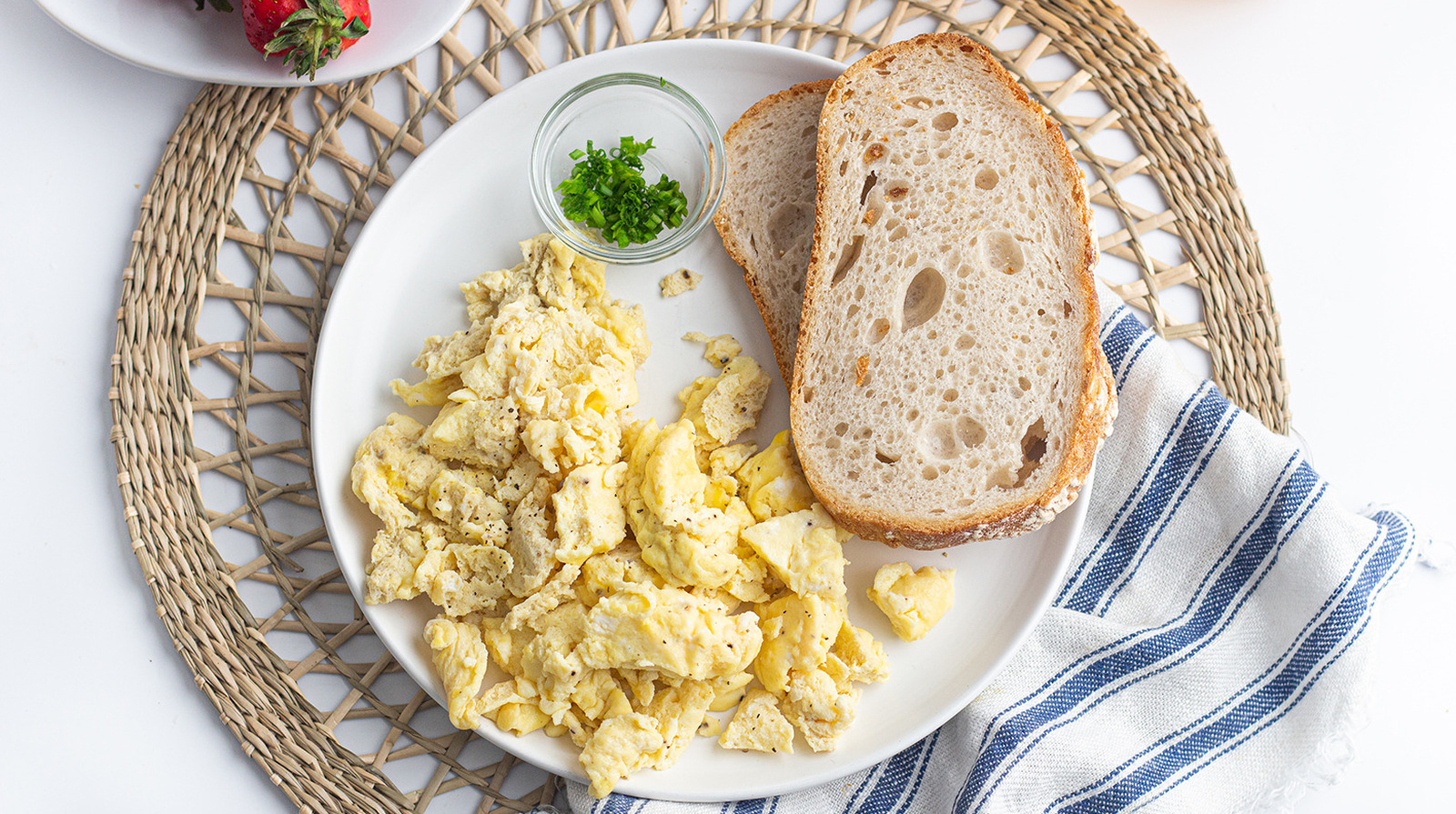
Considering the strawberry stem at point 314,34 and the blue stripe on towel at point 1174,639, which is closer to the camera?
the strawberry stem at point 314,34

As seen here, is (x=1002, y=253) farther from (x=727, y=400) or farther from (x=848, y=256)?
(x=727, y=400)

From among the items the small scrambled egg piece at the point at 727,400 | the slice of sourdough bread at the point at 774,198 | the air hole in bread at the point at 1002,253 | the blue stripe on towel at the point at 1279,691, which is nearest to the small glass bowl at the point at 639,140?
the slice of sourdough bread at the point at 774,198

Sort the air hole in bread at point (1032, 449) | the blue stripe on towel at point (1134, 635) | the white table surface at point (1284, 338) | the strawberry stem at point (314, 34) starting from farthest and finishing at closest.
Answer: the white table surface at point (1284, 338) → the blue stripe on towel at point (1134, 635) → the air hole in bread at point (1032, 449) → the strawberry stem at point (314, 34)

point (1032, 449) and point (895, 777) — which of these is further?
point (895, 777)

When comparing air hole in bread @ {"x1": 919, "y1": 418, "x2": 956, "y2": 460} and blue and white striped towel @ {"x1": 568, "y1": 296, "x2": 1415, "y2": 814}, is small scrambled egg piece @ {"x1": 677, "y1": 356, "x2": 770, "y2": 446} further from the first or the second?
blue and white striped towel @ {"x1": 568, "y1": 296, "x2": 1415, "y2": 814}

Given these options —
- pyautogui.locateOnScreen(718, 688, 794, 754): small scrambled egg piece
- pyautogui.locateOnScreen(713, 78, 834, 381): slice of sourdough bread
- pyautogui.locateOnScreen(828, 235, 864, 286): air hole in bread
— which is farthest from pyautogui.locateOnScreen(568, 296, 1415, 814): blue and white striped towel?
pyautogui.locateOnScreen(713, 78, 834, 381): slice of sourdough bread

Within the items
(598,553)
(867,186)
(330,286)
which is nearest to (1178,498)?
(867,186)

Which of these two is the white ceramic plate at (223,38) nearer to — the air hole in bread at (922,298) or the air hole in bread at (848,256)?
the air hole in bread at (848,256)
